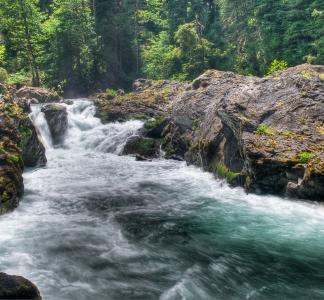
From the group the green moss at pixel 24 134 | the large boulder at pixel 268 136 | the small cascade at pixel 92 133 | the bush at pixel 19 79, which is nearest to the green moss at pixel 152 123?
the small cascade at pixel 92 133

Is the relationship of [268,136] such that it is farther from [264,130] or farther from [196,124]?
[196,124]

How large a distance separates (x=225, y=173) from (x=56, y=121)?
15.7 metres

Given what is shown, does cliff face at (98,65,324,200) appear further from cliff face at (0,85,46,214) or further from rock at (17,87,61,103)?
rock at (17,87,61,103)

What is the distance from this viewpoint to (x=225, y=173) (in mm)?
17219

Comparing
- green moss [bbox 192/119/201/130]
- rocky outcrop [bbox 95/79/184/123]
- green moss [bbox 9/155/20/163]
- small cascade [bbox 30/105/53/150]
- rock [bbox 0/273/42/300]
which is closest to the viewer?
rock [bbox 0/273/42/300]

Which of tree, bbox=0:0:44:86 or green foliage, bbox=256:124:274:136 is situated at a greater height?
tree, bbox=0:0:44:86

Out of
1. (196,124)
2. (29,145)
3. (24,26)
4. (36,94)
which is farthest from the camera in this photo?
(24,26)

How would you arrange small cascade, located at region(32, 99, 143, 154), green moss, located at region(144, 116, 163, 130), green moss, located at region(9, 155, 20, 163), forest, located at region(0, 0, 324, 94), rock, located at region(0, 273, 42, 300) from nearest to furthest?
rock, located at region(0, 273, 42, 300), green moss, located at region(9, 155, 20, 163), green moss, located at region(144, 116, 163, 130), small cascade, located at region(32, 99, 143, 154), forest, located at region(0, 0, 324, 94)

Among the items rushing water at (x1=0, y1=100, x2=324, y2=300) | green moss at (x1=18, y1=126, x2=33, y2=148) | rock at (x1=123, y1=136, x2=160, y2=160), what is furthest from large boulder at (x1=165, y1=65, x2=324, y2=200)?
green moss at (x1=18, y1=126, x2=33, y2=148)

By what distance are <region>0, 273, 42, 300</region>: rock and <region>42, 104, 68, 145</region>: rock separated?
2223 centimetres

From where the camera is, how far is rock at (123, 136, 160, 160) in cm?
2373

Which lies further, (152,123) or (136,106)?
(136,106)

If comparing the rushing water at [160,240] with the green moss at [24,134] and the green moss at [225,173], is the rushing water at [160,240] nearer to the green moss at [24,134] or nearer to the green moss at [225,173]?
the green moss at [225,173]

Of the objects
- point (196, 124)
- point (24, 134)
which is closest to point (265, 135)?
point (196, 124)
